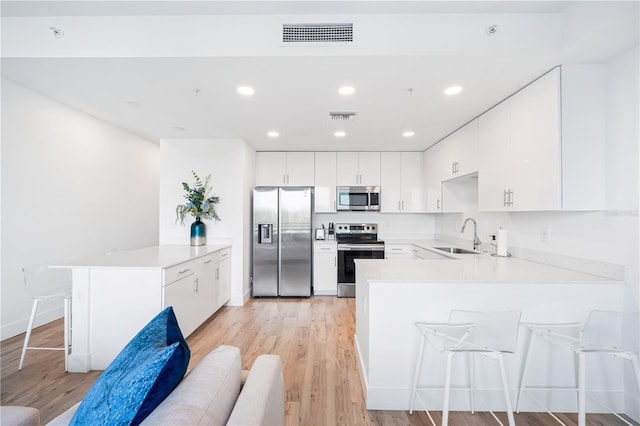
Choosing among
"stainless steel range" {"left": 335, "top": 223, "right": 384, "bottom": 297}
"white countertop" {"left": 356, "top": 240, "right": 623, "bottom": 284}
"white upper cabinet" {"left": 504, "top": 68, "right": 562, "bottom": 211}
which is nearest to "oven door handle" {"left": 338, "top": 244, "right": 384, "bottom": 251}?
"stainless steel range" {"left": 335, "top": 223, "right": 384, "bottom": 297}

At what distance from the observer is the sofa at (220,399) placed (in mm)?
737

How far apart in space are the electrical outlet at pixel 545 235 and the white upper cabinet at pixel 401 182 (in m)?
2.23

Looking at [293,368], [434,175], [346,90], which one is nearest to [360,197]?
[434,175]

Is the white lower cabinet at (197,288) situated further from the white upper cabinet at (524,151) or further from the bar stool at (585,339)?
the white upper cabinet at (524,151)

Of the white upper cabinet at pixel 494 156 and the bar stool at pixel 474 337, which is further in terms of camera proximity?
the white upper cabinet at pixel 494 156

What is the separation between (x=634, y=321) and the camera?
68.1 inches

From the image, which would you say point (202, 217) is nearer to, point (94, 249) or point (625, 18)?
point (94, 249)

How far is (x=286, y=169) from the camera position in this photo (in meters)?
4.66

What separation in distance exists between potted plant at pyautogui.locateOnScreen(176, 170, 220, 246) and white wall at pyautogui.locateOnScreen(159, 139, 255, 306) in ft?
0.25

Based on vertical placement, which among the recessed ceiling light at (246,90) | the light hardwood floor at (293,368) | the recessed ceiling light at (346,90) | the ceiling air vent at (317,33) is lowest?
the light hardwood floor at (293,368)

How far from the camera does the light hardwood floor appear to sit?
1.80 meters

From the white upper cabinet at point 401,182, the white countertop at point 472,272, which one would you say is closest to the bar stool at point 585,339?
the white countertop at point 472,272

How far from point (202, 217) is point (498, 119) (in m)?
3.80

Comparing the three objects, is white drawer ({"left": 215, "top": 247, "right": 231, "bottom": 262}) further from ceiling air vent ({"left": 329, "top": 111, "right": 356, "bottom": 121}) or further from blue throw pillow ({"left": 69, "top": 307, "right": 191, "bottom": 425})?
blue throw pillow ({"left": 69, "top": 307, "right": 191, "bottom": 425})
